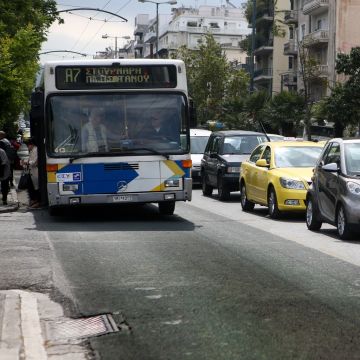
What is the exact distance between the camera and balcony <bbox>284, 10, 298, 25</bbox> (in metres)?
77.9

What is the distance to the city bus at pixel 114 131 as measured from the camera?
16953 millimetres

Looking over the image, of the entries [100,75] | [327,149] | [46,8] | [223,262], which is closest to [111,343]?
[223,262]

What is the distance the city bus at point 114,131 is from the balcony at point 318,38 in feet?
170

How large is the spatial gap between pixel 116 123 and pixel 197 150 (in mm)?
15105

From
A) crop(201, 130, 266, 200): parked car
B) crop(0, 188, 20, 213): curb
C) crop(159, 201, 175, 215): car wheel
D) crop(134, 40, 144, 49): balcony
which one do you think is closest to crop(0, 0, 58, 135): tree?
crop(0, 188, 20, 213): curb

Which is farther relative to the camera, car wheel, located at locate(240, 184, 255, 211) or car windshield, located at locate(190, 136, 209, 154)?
car windshield, located at locate(190, 136, 209, 154)

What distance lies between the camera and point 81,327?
7504mm

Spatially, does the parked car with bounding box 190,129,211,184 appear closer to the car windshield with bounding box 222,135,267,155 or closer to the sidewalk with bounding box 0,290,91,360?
the car windshield with bounding box 222,135,267,155

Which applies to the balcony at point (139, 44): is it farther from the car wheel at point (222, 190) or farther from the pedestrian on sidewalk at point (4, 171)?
the pedestrian on sidewalk at point (4, 171)

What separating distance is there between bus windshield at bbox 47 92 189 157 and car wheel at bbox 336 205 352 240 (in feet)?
12.4

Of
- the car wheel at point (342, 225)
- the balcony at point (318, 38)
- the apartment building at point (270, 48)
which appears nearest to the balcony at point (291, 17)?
the apartment building at point (270, 48)

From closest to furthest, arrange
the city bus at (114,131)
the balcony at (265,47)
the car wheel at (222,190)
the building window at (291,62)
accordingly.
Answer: the city bus at (114,131), the car wheel at (222,190), the building window at (291,62), the balcony at (265,47)

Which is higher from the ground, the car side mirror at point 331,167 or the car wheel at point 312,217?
the car side mirror at point 331,167

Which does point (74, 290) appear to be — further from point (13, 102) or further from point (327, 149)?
point (13, 102)
